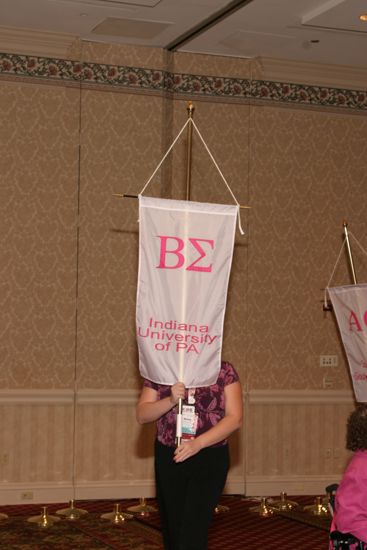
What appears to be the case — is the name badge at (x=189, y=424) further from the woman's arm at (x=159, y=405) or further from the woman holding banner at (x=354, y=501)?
the woman holding banner at (x=354, y=501)

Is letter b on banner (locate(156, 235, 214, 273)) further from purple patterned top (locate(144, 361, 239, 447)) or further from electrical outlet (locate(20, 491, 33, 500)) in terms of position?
electrical outlet (locate(20, 491, 33, 500))

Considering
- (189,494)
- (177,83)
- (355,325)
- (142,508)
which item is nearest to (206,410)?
(189,494)

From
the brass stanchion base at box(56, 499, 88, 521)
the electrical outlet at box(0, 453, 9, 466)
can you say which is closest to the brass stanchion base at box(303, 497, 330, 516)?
the brass stanchion base at box(56, 499, 88, 521)

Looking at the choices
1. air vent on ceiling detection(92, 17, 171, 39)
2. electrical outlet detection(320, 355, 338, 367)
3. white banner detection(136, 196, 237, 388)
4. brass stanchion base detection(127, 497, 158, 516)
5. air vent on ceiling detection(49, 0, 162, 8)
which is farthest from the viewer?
electrical outlet detection(320, 355, 338, 367)

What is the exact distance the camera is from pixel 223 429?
4.24m

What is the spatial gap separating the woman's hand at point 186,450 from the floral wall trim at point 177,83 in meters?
4.77

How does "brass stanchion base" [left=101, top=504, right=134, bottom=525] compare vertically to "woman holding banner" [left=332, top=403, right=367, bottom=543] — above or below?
below

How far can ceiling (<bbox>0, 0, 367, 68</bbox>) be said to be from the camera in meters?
7.25

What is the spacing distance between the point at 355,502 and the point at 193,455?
2.34 feet

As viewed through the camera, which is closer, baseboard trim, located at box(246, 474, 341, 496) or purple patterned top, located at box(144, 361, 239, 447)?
purple patterned top, located at box(144, 361, 239, 447)

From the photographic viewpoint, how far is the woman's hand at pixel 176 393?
432 cm

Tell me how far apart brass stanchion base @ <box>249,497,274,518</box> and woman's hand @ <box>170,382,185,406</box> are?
3.60m

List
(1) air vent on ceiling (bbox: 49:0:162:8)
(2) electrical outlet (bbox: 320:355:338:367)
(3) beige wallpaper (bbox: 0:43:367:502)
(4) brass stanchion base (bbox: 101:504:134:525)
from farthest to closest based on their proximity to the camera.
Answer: (2) electrical outlet (bbox: 320:355:338:367), (3) beige wallpaper (bbox: 0:43:367:502), (4) brass stanchion base (bbox: 101:504:134:525), (1) air vent on ceiling (bbox: 49:0:162:8)

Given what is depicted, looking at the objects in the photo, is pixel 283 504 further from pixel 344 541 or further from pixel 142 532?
pixel 344 541
